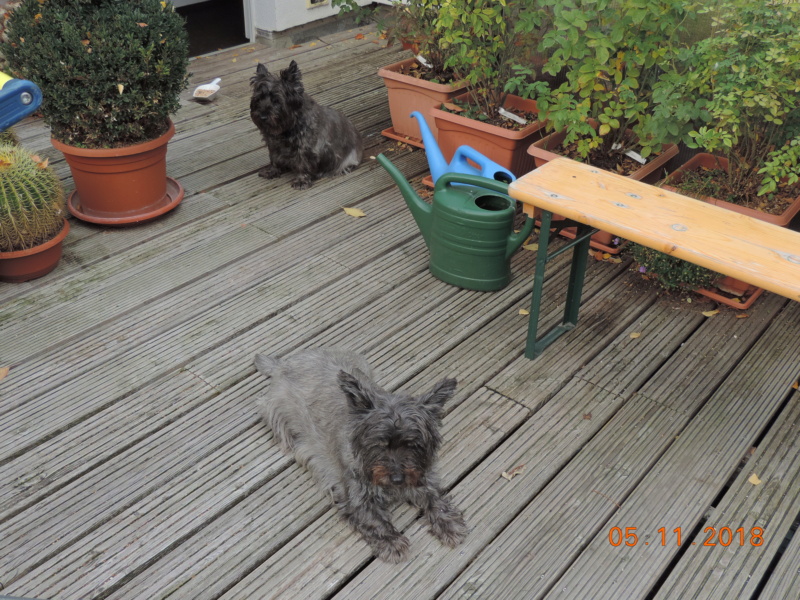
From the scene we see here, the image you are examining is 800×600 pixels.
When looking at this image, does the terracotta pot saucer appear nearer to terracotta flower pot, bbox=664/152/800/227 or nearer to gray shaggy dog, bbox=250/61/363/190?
gray shaggy dog, bbox=250/61/363/190

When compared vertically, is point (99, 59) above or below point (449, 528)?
above

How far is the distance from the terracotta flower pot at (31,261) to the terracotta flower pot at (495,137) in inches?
94.2

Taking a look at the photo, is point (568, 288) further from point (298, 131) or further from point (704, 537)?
point (298, 131)

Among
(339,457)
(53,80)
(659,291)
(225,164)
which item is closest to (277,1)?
(225,164)

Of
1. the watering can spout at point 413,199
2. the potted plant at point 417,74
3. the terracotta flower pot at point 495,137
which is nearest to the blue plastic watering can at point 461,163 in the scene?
the watering can spout at point 413,199

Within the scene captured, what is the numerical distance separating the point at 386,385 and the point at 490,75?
90.1 inches

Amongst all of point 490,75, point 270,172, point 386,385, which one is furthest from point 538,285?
point 270,172

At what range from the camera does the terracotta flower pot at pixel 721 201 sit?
366 centimetres

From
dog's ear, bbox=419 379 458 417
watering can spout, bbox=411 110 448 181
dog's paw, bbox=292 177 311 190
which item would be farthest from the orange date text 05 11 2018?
dog's paw, bbox=292 177 311 190

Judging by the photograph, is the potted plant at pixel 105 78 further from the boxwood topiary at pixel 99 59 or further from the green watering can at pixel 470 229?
the green watering can at pixel 470 229

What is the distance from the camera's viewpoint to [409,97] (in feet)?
17.2

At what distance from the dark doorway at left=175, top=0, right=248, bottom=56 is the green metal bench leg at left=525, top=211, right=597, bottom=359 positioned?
16.8 feet

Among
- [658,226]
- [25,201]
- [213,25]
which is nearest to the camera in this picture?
[658,226]

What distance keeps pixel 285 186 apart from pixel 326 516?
8.95ft
